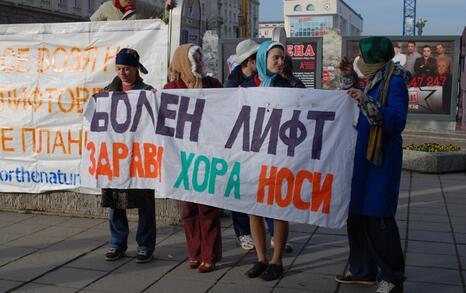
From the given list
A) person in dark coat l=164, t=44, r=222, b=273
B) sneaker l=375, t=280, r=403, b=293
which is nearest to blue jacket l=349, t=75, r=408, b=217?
sneaker l=375, t=280, r=403, b=293

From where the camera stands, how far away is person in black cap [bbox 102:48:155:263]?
4.84 m

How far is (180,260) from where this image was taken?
4.98m

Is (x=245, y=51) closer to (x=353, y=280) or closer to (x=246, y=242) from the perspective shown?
(x=246, y=242)

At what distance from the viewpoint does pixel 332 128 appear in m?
4.07

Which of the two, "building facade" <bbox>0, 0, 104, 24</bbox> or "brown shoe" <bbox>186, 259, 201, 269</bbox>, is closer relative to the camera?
"brown shoe" <bbox>186, 259, 201, 269</bbox>

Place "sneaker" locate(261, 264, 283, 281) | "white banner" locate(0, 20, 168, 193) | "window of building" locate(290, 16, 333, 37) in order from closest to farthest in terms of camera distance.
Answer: "sneaker" locate(261, 264, 283, 281), "white banner" locate(0, 20, 168, 193), "window of building" locate(290, 16, 333, 37)

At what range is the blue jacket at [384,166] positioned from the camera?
12.4 ft

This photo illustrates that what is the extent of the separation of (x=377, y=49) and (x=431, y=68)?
30.5 feet

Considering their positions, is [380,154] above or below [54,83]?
below

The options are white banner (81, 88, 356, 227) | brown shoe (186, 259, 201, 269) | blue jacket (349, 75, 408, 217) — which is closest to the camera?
Answer: blue jacket (349, 75, 408, 217)

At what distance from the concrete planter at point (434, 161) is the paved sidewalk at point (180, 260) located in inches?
124

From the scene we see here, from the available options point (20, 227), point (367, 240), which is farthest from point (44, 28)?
point (367, 240)

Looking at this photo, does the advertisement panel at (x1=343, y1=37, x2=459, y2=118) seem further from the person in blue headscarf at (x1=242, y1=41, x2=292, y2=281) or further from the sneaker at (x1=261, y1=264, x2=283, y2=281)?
the sneaker at (x1=261, y1=264, x2=283, y2=281)

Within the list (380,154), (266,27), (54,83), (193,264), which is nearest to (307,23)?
(266,27)
